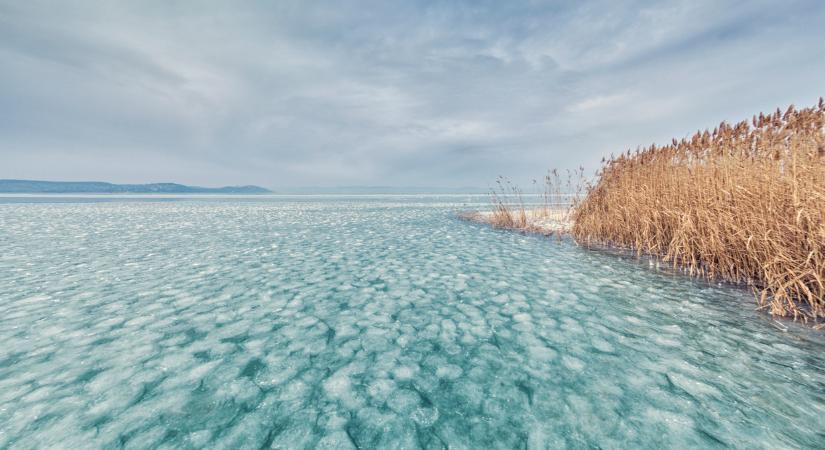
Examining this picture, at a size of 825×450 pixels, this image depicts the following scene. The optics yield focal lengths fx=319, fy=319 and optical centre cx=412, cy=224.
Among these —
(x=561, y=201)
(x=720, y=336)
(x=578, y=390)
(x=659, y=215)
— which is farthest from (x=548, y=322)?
(x=561, y=201)

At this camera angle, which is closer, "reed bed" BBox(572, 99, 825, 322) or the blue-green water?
the blue-green water

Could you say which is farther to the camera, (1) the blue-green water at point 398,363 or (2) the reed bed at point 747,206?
(2) the reed bed at point 747,206

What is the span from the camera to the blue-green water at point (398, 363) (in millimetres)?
2361

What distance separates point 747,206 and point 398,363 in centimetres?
654

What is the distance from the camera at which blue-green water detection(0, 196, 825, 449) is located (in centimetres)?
236

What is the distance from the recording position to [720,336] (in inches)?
151

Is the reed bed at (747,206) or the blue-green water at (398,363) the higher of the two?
the reed bed at (747,206)

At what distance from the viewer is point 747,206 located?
5.48m

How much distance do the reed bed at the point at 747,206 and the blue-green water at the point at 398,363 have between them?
0.73m

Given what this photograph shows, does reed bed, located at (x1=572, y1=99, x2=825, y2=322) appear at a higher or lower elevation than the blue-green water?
higher

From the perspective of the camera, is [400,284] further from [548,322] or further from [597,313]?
[597,313]

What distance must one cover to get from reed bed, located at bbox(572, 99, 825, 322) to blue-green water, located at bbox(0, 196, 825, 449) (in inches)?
28.6

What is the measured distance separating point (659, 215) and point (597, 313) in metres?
5.13

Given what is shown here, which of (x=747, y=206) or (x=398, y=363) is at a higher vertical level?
(x=747, y=206)
